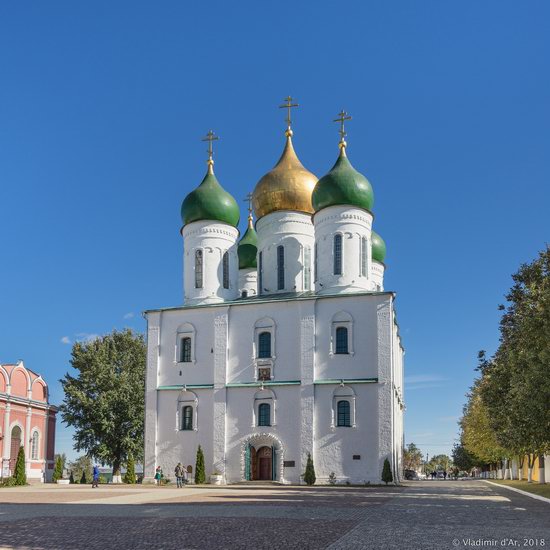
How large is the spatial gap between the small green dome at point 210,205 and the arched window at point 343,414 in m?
12.5

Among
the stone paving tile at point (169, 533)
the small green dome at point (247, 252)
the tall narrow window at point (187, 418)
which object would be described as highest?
the small green dome at point (247, 252)

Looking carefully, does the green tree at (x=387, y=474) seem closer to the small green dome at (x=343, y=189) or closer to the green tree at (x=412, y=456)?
the small green dome at (x=343, y=189)

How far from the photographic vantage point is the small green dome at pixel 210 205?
39.9 m

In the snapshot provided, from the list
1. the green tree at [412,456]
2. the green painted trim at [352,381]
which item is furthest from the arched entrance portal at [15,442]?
the green tree at [412,456]

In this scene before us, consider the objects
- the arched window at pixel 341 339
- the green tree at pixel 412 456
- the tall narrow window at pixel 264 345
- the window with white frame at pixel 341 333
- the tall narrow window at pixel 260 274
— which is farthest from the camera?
the green tree at pixel 412 456

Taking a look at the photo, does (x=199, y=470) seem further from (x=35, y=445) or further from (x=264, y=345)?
(x=35, y=445)

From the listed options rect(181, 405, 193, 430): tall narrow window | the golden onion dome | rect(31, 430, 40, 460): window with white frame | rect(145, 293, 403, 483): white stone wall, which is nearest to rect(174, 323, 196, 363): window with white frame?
rect(145, 293, 403, 483): white stone wall

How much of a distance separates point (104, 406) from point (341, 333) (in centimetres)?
1645

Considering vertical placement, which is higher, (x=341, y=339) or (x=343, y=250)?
(x=343, y=250)

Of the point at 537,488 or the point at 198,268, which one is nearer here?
the point at 537,488

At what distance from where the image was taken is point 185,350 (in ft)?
124

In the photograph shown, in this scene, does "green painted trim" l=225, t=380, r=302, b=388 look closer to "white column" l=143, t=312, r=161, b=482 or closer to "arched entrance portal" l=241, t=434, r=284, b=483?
"arched entrance portal" l=241, t=434, r=284, b=483

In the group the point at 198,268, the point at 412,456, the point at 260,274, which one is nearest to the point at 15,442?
the point at 198,268

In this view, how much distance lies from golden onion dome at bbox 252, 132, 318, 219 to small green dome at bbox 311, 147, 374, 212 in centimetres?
266
